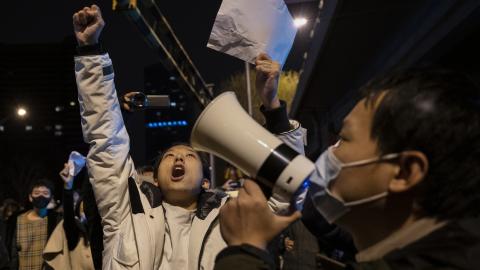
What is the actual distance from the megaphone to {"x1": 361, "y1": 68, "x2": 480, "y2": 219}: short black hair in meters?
0.36

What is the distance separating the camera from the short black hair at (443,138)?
136 cm

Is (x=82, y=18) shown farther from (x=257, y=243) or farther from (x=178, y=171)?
(x=257, y=243)

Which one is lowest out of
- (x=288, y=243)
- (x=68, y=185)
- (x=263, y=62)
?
(x=288, y=243)

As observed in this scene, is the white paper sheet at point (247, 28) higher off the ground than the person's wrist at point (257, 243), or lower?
higher

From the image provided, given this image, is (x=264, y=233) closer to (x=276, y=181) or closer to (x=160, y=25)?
(x=276, y=181)

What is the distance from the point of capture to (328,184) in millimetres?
1594

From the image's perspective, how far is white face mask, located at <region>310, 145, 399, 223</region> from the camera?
4.96 feet

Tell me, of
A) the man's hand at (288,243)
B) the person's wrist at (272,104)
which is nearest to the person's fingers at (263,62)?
the person's wrist at (272,104)

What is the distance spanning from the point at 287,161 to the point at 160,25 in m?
9.55

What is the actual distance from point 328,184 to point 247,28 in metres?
1.36

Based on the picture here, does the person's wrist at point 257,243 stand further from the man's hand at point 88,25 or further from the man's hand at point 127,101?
the man's hand at point 127,101

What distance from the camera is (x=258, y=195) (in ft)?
5.24

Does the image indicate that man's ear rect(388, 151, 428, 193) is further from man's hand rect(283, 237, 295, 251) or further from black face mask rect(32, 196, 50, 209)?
black face mask rect(32, 196, 50, 209)

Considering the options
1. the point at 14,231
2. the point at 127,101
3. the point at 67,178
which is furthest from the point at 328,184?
the point at 14,231
